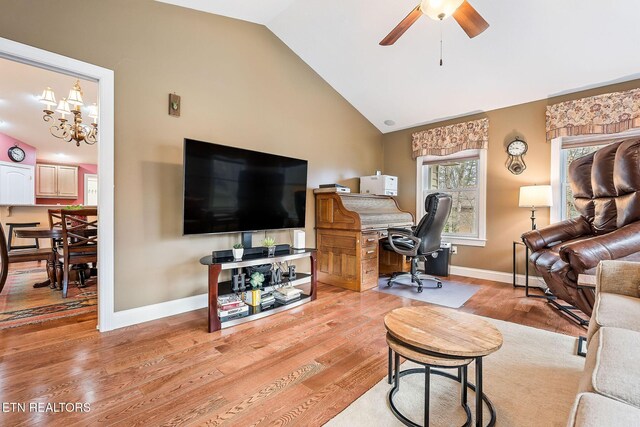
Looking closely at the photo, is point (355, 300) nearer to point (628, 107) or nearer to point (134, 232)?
point (134, 232)

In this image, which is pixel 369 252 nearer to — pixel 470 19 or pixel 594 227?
pixel 594 227

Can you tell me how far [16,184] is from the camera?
573 centimetres

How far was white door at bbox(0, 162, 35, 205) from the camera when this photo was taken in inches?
217

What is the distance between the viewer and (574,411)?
0.64m

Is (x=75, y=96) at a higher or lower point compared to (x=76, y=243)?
higher

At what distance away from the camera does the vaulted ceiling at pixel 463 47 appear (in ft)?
8.40

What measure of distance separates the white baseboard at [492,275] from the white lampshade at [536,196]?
100cm

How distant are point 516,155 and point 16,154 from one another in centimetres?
929

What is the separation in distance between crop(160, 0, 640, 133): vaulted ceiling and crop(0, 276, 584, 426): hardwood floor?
2.70 meters

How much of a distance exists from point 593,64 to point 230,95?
3.92 meters

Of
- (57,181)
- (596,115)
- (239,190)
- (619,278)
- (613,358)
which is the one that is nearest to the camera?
(613,358)

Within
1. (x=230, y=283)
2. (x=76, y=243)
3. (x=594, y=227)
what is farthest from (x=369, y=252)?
(x=76, y=243)

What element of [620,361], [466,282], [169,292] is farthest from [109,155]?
[466,282]

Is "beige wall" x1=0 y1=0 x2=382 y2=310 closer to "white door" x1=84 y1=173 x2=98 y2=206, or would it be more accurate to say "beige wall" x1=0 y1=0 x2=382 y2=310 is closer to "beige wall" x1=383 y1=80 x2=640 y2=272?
"beige wall" x1=383 y1=80 x2=640 y2=272
